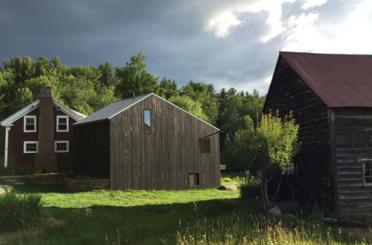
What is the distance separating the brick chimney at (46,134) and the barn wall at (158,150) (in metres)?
13.4

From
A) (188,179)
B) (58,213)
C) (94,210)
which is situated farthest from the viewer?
(188,179)

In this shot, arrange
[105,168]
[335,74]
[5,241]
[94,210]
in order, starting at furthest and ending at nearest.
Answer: [105,168] < [335,74] < [94,210] < [5,241]

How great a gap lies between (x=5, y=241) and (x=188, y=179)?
21.8 meters

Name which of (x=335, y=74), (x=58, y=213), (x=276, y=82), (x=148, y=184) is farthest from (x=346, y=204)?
(x=148, y=184)

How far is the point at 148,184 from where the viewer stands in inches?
1203

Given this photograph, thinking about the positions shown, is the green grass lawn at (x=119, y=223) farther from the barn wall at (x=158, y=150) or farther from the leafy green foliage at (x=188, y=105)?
the leafy green foliage at (x=188, y=105)

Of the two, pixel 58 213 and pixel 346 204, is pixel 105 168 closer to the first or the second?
pixel 58 213

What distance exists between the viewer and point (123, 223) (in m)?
14.7

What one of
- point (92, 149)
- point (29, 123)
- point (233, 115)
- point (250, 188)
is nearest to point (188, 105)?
point (233, 115)

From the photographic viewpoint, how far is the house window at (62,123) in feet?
136

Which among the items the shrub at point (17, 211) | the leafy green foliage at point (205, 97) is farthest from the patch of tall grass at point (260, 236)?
the leafy green foliage at point (205, 97)

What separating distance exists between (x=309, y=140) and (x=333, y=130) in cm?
194

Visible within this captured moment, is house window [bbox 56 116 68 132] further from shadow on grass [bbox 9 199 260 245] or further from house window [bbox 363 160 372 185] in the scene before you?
house window [bbox 363 160 372 185]

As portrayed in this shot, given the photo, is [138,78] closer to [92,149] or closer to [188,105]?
[188,105]
